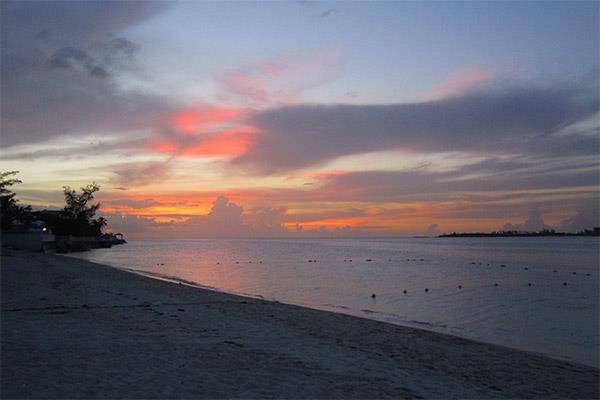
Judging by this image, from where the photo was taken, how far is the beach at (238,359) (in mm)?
7410

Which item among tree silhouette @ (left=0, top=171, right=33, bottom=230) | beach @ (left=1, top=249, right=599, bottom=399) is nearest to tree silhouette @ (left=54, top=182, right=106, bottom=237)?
tree silhouette @ (left=0, top=171, right=33, bottom=230)

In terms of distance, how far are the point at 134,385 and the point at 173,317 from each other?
7.00 metres

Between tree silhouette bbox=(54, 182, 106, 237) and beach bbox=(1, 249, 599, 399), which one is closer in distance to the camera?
beach bbox=(1, 249, 599, 399)

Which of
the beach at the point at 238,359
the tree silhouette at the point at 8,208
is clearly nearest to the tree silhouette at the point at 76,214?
the tree silhouette at the point at 8,208

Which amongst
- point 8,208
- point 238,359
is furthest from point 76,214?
point 238,359

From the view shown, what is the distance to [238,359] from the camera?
9.34 metres

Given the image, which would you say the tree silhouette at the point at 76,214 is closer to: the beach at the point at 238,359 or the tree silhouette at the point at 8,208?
the tree silhouette at the point at 8,208

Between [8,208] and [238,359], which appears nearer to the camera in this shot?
[238,359]

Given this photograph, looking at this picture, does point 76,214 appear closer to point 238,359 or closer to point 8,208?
point 8,208

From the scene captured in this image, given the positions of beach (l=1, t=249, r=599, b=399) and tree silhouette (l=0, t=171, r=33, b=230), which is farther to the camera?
tree silhouette (l=0, t=171, r=33, b=230)

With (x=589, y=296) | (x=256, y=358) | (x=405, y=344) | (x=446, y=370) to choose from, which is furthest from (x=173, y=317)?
(x=589, y=296)

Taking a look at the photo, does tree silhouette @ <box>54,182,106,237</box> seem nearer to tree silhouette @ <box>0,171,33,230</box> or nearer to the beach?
tree silhouette @ <box>0,171,33,230</box>

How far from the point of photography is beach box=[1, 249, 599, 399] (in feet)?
24.3

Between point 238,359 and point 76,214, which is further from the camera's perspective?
point 76,214
